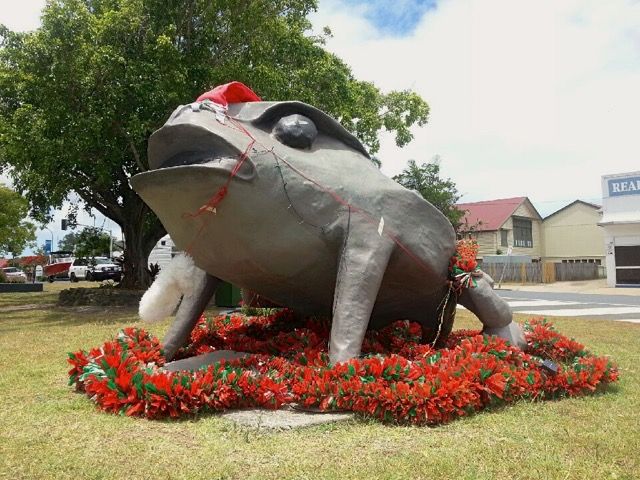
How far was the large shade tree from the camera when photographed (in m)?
12.6

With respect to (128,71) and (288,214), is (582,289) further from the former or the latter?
(288,214)

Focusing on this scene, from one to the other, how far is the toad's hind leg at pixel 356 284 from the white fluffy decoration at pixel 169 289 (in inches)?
56.0

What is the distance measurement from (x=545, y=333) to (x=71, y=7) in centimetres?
1189

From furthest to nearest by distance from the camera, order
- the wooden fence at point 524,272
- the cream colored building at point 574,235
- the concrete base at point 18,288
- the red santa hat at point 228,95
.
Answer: the cream colored building at point 574,235 < the wooden fence at point 524,272 < the concrete base at point 18,288 < the red santa hat at point 228,95

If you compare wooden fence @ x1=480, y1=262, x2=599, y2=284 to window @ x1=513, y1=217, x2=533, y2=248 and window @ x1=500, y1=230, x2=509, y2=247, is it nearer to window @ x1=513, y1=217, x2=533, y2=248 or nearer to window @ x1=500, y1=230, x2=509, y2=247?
window @ x1=500, y1=230, x2=509, y2=247

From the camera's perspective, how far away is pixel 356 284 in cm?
464

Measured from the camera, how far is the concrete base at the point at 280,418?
3.93 metres

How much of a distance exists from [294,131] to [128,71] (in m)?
9.36

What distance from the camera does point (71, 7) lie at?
12.8 m

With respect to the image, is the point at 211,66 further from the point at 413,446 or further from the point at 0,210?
the point at 0,210

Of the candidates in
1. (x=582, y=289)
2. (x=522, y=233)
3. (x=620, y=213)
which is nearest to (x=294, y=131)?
(x=582, y=289)

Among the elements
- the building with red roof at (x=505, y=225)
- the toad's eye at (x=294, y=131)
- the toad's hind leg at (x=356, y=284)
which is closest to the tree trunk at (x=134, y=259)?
the toad's eye at (x=294, y=131)

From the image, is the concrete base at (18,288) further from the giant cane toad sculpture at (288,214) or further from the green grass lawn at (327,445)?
the giant cane toad sculpture at (288,214)

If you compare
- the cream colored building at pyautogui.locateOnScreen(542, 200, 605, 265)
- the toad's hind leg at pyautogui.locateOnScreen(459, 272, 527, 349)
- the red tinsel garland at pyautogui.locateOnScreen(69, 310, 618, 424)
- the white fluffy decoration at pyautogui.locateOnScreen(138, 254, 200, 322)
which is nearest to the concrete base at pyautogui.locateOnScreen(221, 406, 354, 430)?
the red tinsel garland at pyautogui.locateOnScreen(69, 310, 618, 424)
